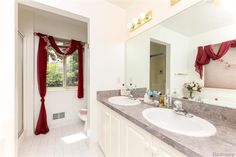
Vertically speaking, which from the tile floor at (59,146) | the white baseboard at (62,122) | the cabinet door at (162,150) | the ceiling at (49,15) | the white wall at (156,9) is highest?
the ceiling at (49,15)

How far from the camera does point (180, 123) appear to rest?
1144 millimetres

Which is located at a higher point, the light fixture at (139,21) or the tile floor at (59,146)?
the light fixture at (139,21)

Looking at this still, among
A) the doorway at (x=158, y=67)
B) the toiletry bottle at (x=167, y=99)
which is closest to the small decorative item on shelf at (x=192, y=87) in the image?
the toiletry bottle at (x=167, y=99)

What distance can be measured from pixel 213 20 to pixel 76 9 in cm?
181

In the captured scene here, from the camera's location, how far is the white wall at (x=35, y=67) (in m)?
2.48

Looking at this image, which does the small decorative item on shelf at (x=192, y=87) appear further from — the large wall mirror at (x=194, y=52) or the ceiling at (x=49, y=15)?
the ceiling at (x=49, y=15)

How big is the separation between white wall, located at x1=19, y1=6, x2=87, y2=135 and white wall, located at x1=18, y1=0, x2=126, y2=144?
1202 mm

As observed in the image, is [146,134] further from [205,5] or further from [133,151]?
[205,5]

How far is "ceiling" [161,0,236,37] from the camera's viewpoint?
1.01m

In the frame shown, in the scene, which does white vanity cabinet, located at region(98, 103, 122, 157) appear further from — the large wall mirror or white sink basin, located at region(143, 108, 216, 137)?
the large wall mirror

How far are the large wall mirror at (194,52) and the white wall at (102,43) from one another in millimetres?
559

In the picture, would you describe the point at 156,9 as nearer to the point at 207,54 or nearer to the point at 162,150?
the point at 207,54

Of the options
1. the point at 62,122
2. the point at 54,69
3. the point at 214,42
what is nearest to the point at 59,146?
the point at 62,122

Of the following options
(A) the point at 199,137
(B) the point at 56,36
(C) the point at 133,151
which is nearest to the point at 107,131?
(C) the point at 133,151
